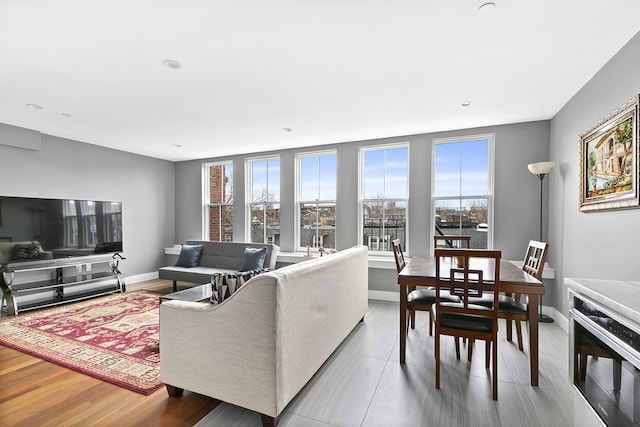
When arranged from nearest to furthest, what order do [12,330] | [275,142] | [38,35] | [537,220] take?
[38,35] < [12,330] < [537,220] < [275,142]

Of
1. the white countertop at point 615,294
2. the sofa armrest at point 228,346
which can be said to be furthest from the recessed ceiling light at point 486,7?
the sofa armrest at point 228,346

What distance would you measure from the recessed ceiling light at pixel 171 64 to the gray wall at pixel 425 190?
9.74ft

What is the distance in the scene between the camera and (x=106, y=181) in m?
5.33

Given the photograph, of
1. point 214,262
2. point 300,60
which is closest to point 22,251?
point 214,262

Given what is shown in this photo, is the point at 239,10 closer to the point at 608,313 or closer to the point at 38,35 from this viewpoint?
the point at 38,35

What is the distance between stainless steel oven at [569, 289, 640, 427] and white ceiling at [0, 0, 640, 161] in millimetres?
1789

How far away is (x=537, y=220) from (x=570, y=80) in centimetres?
186

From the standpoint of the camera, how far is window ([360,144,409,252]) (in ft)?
15.5

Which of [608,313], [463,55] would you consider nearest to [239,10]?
[463,55]

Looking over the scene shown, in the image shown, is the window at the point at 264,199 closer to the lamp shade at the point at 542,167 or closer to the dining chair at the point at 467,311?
the dining chair at the point at 467,311

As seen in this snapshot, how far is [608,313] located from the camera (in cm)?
118

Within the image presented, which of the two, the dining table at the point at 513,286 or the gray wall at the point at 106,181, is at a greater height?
the gray wall at the point at 106,181

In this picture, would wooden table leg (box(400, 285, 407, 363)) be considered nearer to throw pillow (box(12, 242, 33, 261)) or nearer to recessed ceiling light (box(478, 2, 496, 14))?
recessed ceiling light (box(478, 2, 496, 14))

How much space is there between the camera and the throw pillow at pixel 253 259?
15.5 ft
